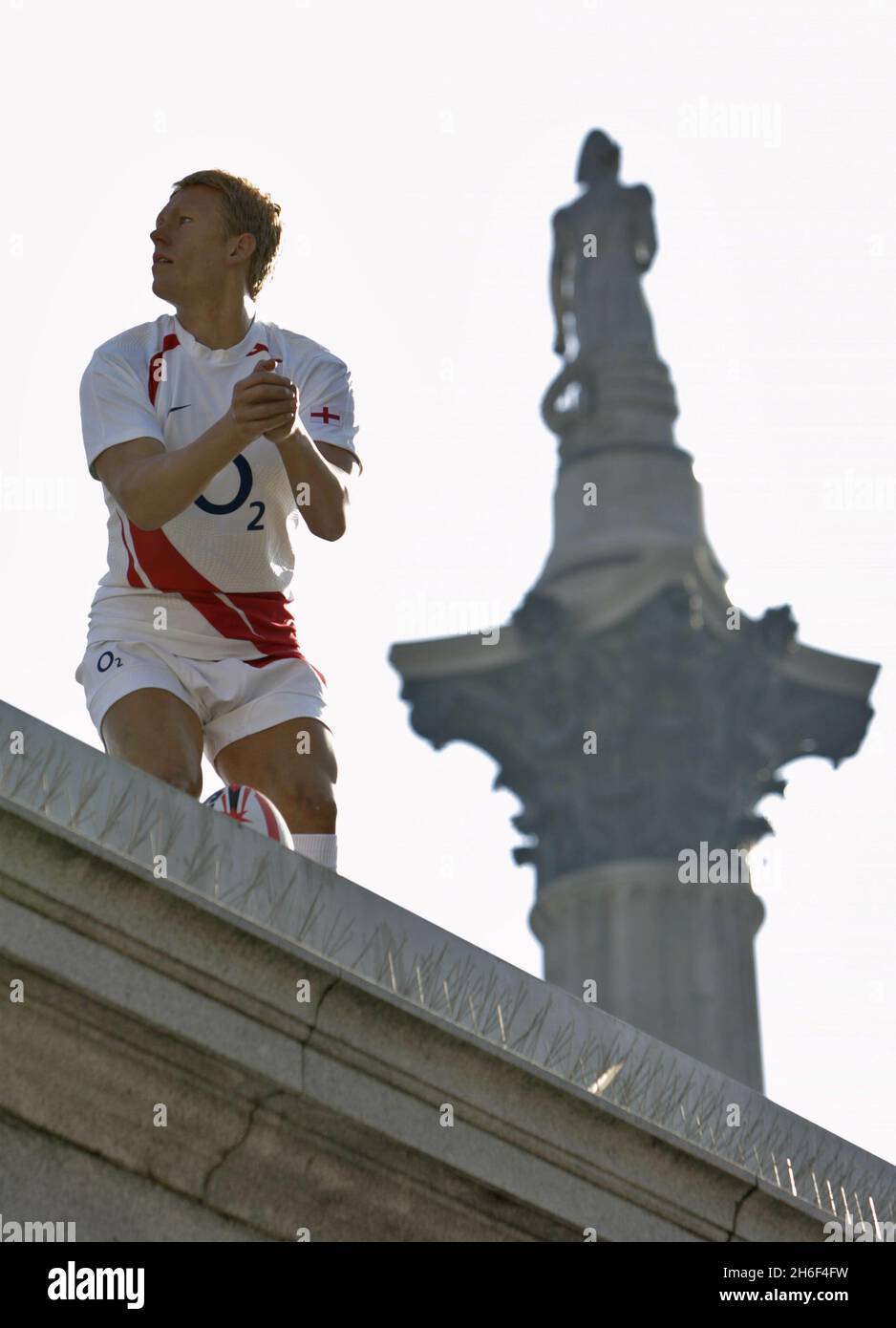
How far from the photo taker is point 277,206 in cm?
664

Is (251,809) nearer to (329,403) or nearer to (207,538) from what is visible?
(207,538)

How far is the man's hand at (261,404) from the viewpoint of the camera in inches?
225

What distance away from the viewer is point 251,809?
5.70 meters

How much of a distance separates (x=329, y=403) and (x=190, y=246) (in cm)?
60

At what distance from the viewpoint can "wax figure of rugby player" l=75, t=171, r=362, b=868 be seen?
617 centimetres

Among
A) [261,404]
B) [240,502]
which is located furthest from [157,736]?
[261,404]

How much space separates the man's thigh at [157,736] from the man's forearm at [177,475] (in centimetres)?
45

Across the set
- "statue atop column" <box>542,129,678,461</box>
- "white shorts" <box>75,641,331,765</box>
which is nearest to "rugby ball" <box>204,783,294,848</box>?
"white shorts" <box>75,641,331,765</box>

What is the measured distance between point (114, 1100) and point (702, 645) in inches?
936

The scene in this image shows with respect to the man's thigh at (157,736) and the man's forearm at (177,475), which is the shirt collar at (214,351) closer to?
the man's forearm at (177,475)

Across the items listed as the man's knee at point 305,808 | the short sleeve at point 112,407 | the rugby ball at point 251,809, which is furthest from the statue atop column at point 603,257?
the rugby ball at point 251,809

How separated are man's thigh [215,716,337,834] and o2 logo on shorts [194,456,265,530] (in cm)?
56
